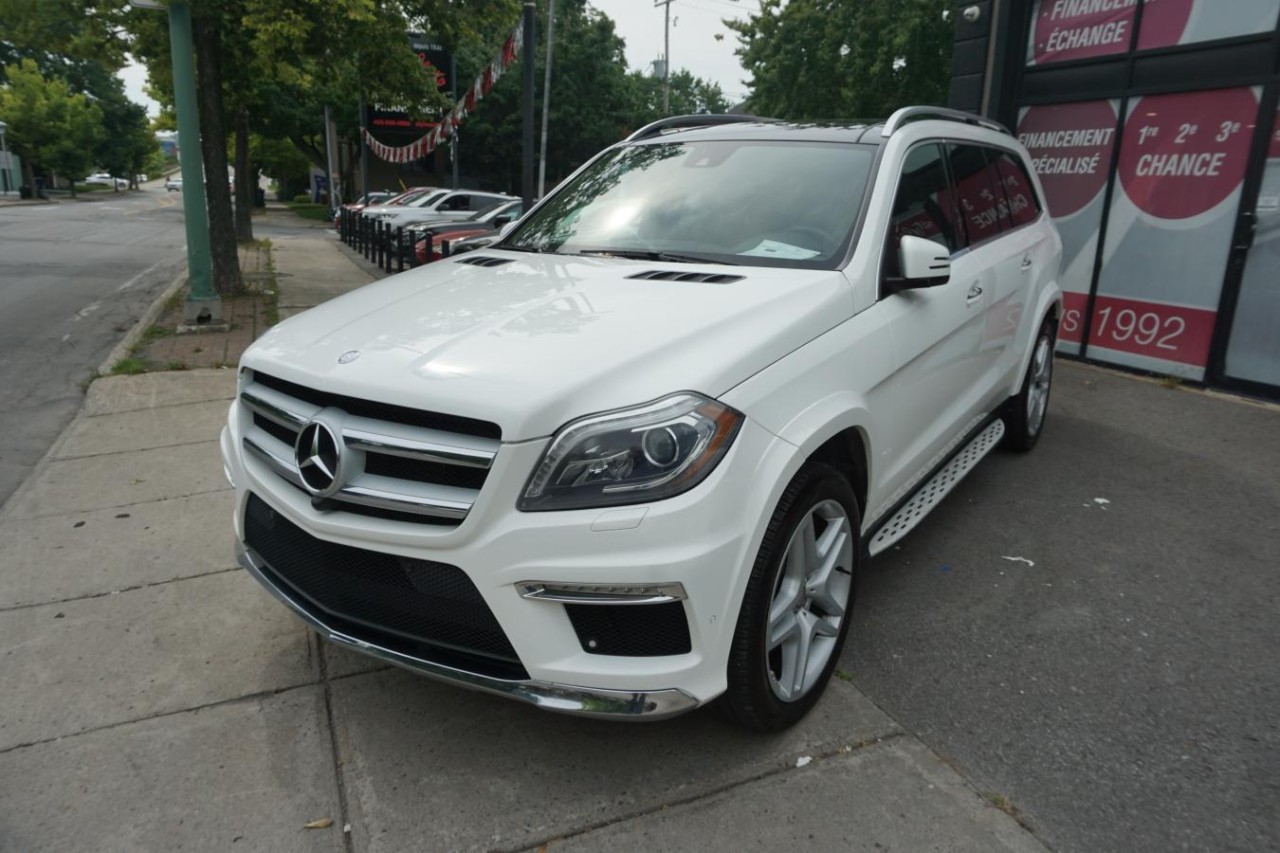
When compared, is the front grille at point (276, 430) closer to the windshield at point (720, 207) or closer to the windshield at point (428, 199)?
the windshield at point (720, 207)

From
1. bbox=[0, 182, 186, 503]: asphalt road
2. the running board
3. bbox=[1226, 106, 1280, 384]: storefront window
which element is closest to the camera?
the running board

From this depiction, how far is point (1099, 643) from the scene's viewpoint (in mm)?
3357

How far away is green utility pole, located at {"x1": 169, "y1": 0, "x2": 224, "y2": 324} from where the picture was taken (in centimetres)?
864

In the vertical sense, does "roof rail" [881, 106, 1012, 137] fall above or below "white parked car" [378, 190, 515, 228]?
above

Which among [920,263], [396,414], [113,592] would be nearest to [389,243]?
[113,592]

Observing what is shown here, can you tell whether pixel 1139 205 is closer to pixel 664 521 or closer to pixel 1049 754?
pixel 1049 754

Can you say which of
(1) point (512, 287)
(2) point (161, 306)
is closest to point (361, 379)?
(1) point (512, 287)

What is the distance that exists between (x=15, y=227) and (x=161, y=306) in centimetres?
1893

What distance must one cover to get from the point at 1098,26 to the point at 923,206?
5.78 metres

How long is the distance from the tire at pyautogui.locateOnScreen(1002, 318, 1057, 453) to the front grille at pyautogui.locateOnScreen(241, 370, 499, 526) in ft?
12.7

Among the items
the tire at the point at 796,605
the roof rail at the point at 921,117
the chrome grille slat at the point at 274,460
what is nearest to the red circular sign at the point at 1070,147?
the roof rail at the point at 921,117

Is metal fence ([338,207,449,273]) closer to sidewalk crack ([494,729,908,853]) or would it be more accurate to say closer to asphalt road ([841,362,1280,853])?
asphalt road ([841,362,1280,853])

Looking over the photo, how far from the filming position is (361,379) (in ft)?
7.92

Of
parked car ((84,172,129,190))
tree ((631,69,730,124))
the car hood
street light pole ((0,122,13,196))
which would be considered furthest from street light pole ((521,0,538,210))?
parked car ((84,172,129,190))
